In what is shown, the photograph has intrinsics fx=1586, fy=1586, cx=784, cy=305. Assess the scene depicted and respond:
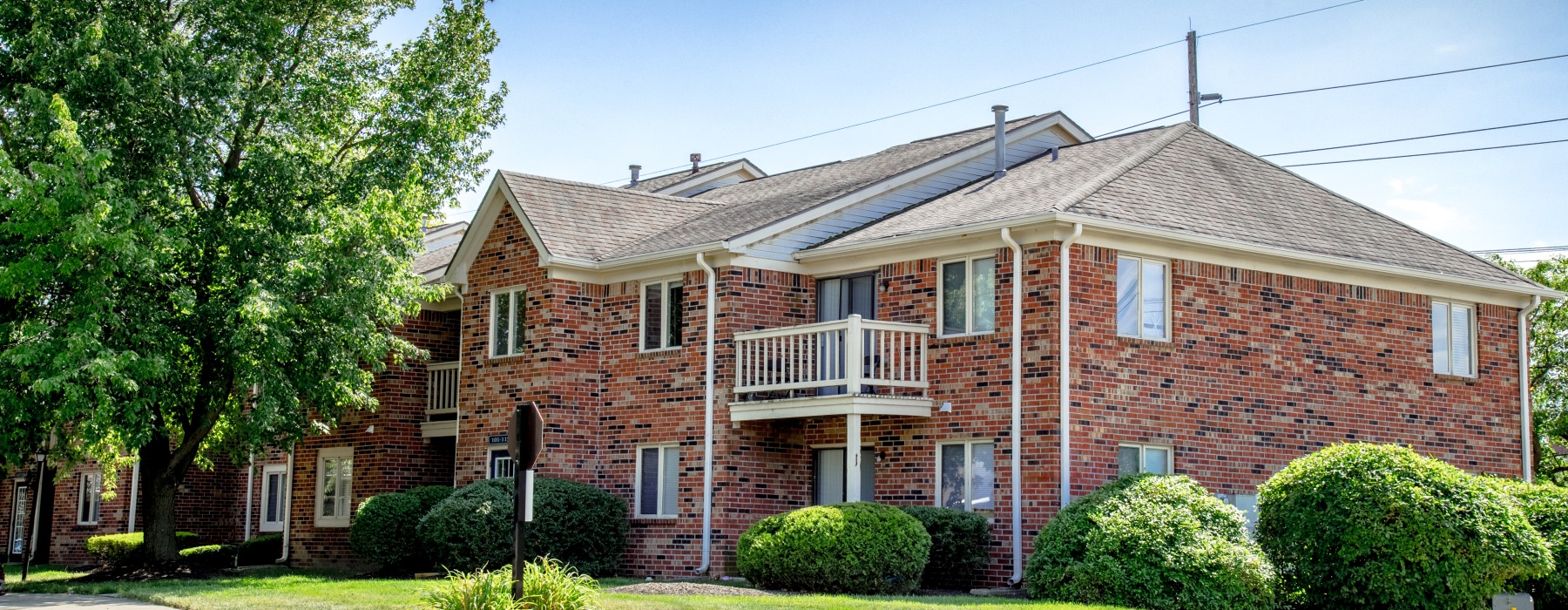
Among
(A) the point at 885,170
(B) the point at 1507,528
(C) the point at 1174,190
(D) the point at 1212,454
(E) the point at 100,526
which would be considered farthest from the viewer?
(E) the point at 100,526

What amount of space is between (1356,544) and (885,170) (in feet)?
38.0

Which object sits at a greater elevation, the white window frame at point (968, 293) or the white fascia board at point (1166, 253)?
the white fascia board at point (1166, 253)

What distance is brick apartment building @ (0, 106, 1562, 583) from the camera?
21.5 meters

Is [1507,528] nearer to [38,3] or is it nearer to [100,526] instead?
[38,3]

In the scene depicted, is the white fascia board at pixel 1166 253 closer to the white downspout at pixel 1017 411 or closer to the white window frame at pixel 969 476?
the white downspout at pixel 1017 411

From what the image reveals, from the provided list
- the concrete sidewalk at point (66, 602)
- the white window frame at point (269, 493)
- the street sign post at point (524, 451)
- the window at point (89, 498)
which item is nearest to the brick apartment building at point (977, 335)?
the white window frame at point (269, 493)

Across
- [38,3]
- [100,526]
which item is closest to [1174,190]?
[38,3]

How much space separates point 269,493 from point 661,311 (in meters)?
13.6

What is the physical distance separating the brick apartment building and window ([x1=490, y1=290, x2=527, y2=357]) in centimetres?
4

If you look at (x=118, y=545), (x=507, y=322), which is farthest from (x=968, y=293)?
(x=118, y=545)

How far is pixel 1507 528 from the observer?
18016mm

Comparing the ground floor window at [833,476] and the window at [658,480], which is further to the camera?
the window at [658,480]

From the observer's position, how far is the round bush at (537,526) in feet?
76.1

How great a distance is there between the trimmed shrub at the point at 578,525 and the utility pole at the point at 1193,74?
65.0 feet
